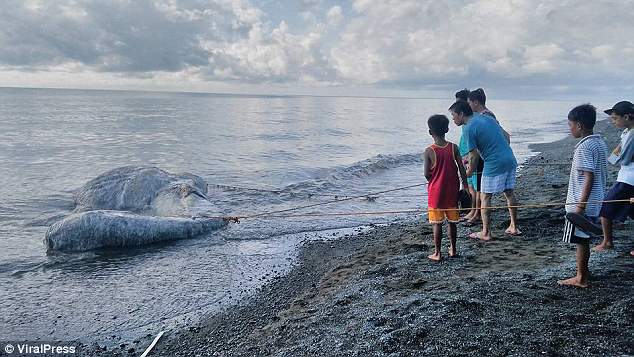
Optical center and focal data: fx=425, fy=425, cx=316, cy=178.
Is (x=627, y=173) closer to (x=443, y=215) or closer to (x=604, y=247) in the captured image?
(x=604, y=247)

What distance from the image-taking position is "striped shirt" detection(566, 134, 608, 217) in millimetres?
4277

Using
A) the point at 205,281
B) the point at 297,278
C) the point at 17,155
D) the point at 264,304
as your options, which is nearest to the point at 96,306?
the point at 205,281

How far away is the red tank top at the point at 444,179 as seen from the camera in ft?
17.8

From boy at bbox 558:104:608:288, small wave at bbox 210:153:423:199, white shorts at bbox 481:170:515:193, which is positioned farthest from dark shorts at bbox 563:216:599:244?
small wave at bbox 210:153:423:199

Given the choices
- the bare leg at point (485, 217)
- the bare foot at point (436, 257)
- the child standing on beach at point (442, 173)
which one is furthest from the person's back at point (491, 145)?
the bare foot at point (436, 257)

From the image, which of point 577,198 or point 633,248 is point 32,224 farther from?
point 633,248

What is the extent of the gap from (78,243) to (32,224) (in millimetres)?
3087

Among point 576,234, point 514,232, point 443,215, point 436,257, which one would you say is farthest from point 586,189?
point 514,232

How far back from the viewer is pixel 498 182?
6.35 m

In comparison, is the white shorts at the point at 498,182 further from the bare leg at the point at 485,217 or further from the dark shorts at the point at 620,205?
the dark shorts at the point at 620,205

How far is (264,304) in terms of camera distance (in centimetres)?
582

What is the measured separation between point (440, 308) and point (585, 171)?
2023 mm

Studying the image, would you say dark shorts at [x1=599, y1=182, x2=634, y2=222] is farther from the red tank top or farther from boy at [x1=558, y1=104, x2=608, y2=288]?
the red tank top

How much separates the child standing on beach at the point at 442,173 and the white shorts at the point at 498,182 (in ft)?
3.37
